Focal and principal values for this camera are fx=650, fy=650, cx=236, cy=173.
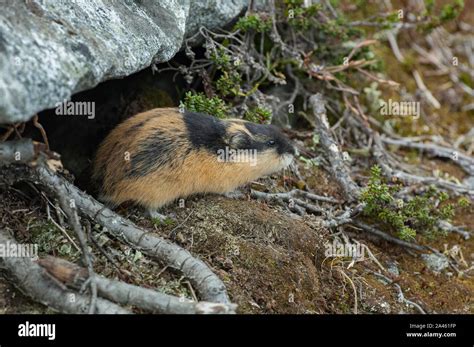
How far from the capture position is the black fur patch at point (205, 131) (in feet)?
20.7

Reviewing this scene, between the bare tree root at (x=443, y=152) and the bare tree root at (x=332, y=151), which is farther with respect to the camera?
the bare tree root at (x=443, y=152)

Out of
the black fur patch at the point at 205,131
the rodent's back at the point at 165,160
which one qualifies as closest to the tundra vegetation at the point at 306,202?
the rodent's back at the point at 165,160

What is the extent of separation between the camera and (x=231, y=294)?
5359 millimetres

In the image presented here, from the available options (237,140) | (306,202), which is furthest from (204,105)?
(306,202)

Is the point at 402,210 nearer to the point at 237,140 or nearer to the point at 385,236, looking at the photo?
the point at 385,236

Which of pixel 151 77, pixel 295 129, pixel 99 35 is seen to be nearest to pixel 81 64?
pixel 99 35

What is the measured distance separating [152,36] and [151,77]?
156 cm

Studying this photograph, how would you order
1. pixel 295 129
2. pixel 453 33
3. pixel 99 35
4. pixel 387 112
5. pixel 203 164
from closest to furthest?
pixel 99 35
pixel 203 164
pixel 295 129
pixel 387 112
pixel 453 33

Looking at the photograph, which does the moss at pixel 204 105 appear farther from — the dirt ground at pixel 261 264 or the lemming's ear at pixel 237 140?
the dirt ground at pixel 261 264

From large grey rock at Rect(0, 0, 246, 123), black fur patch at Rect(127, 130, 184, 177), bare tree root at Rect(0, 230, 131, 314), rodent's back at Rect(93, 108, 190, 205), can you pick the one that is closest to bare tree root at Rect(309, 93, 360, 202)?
rodent's back at Rect(93, 108, 190, 205)

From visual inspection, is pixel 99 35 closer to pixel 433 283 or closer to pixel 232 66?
pixel 232 66

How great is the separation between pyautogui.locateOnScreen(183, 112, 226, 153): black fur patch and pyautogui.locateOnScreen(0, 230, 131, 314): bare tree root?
2027mm

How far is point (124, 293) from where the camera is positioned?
487 cm

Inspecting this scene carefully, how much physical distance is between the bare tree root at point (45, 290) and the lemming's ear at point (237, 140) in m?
2.22
